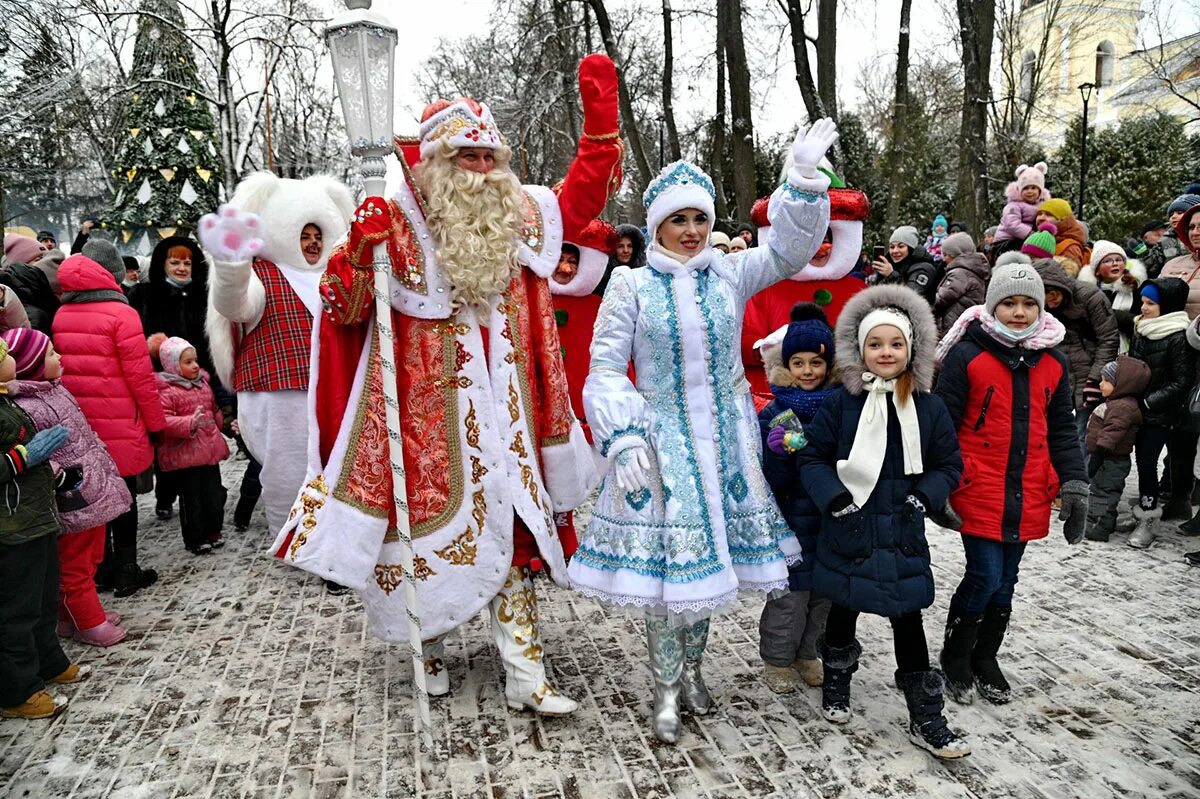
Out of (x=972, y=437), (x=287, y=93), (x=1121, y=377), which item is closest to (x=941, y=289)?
(x=1121, y=377)

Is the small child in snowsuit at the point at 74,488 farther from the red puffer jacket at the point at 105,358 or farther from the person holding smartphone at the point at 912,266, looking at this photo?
the person holding smartphone at the point at 912,266

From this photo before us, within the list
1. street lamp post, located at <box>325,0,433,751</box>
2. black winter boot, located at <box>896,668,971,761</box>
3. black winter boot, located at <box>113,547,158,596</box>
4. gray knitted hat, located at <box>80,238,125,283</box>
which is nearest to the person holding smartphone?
black winter boot, located at <box>896,668,971,761</box>

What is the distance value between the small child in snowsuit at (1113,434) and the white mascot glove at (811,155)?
380 cm

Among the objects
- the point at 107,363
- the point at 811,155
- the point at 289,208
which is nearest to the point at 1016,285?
the point at 811,155

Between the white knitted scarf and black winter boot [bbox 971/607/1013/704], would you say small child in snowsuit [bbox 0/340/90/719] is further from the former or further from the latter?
black winter boot [bbox 971/607/1013/704]

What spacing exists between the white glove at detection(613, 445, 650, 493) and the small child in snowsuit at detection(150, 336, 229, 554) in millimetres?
3906

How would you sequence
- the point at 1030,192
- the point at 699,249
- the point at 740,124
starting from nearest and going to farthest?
the point at 699,249
the point at 1030,192
the point at 740,124

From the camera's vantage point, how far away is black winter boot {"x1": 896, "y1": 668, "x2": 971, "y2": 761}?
3158 millimetres

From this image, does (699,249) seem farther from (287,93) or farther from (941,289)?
(287,93)

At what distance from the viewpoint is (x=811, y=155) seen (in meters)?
2.98

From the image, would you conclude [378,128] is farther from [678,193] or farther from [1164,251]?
[1164,251]

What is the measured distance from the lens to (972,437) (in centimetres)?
350

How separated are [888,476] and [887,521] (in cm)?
17

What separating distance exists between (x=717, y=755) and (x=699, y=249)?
6.43ft
